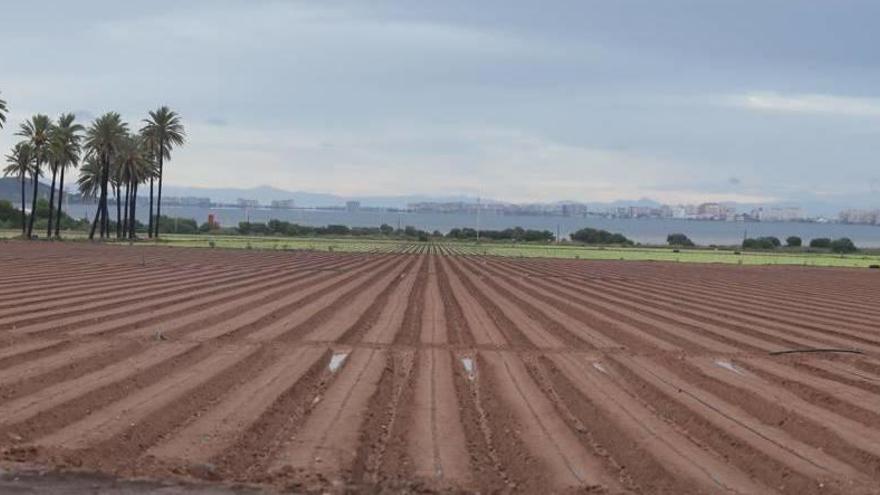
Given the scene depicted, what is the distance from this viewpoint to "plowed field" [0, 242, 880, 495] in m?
7.57

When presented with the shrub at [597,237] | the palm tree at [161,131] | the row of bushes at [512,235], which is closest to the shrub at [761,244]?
the shrub at [597,237]

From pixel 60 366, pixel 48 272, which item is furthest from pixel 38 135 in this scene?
pixel 60 366

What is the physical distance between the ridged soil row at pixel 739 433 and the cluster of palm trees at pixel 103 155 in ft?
254

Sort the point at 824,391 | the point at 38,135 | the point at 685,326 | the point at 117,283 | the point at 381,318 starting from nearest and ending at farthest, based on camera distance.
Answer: the point at 824,391, the point at 685,326, the point at 381,318, the point at 117,283, the point at 38,135

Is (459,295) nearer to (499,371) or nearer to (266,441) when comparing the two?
(499,371)

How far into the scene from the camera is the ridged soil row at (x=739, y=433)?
24.8 feet

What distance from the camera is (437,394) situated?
11.1 meters

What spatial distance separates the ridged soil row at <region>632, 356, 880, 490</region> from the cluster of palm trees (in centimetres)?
7735

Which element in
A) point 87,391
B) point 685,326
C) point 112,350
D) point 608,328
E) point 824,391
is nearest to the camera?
point 87,391

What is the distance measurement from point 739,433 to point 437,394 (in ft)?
12.1

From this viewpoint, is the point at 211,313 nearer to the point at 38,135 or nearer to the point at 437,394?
the point at 437,394

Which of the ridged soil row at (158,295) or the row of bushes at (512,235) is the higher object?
the row of bushes at (512,235)

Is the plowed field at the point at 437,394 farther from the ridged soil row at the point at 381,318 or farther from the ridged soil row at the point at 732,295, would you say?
the ridged soil row at the point at 732,295

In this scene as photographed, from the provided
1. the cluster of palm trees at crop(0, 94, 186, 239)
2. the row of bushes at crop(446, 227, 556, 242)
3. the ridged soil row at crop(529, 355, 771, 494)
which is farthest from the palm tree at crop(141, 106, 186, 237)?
the ridged soil row at crop(529, 355, 771, 494)
